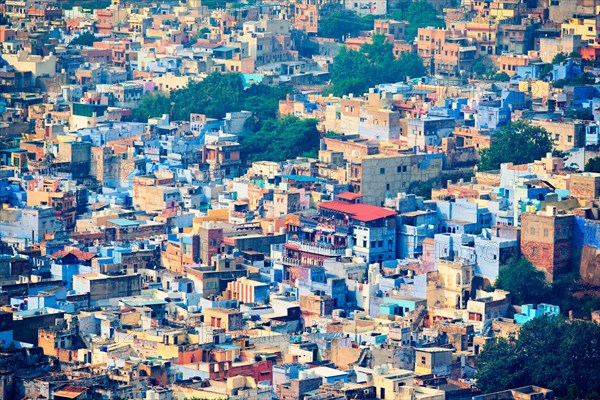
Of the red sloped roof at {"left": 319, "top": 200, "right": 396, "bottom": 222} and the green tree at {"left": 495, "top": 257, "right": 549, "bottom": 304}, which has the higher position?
the red sloped roof at {"left": 319, "top": 200, "right": 396, "bottom": 222}

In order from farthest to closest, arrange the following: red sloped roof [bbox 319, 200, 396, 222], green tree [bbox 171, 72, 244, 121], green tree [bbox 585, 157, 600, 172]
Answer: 1. green tree [bbox 171, 72, 244, 121]
2. green tree [bbox 585, 157, 600, 172]
3. red sloped roof [bbox 319, 200, 396, 222]

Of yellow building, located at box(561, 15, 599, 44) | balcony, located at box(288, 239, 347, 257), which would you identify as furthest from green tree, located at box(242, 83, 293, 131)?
balcony, located at box(288, 239, 347, 257)

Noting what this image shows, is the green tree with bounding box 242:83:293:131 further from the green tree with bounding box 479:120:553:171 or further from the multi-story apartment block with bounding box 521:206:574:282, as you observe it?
the multi-story apartment block with bounding box 521:206:574:282

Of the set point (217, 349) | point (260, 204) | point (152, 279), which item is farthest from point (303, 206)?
point (217, 349)

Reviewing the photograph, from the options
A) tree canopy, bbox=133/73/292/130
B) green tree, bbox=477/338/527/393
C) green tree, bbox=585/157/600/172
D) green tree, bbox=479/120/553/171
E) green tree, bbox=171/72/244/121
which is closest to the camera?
green tree, bbox=477/338/527/393

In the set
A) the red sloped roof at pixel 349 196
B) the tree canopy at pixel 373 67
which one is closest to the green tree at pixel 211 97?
the tree canopy at pixel 373 67

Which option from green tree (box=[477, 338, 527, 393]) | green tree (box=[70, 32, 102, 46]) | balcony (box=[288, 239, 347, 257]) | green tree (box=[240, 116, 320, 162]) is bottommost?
green tree (box=[477, 338, 527, 393])

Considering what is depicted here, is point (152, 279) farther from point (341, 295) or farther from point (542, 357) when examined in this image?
point (542, 357)

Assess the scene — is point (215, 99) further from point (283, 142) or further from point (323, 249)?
point (323, 249)
